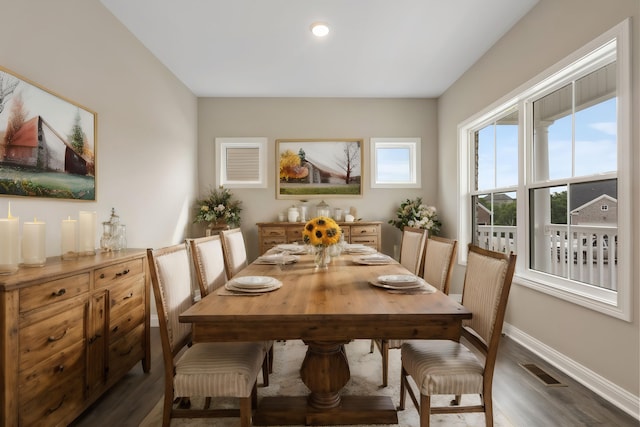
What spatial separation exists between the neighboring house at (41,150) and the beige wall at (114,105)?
0.23m

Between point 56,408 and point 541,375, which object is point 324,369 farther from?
point 541,375

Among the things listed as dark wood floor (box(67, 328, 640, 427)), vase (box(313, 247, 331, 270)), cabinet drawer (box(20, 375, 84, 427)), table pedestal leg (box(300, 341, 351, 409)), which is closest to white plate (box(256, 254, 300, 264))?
vase (box(313, 247, 331, 270))

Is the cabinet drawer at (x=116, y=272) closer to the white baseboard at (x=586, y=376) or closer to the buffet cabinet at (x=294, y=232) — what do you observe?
the buffet cabinet at (x=294, y=232)

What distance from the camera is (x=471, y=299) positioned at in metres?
1.85

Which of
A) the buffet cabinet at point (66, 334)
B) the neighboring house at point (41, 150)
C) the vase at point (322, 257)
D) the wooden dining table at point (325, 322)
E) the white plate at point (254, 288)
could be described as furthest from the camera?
the vase at point (322, 257)

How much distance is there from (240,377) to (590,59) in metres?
3.07

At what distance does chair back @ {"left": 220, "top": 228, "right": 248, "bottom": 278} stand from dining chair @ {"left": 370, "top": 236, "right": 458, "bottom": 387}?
4.37 ft

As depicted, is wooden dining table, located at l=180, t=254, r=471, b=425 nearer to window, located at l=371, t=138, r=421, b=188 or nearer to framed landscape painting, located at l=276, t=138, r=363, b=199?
framed landscape painting, located at l=276, t=138, r=363, b=199

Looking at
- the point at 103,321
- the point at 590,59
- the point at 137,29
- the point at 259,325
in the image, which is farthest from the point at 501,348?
the point at 137,29

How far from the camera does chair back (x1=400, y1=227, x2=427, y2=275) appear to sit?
9.25 ft

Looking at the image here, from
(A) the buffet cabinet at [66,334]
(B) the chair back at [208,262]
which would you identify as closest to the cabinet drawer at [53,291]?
(A) the buffet cabinet at [66,334]

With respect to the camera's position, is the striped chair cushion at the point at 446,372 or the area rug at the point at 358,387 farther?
the area rug at the point at 358,387

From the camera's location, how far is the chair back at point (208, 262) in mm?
2242

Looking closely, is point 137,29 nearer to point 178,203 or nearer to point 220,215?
point 178,203
